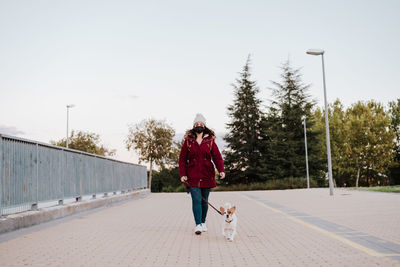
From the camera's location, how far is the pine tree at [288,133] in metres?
52.0

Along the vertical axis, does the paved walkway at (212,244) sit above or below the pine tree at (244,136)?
below

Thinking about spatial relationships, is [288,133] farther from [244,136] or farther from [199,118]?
[199,118]

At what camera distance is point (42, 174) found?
10.3 m

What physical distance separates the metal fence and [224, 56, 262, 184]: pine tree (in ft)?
123

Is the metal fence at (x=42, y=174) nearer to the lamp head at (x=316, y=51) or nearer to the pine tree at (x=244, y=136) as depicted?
the lamp head at (x=316, y=51)

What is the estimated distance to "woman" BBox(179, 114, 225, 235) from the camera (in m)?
7.50

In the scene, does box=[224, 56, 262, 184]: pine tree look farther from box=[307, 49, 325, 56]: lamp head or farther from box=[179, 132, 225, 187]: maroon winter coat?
box=[179, 132, 225, 187]: maroon winter coat

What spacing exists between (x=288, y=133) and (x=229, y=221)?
154ft

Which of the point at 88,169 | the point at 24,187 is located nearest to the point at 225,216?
the point at 24,187

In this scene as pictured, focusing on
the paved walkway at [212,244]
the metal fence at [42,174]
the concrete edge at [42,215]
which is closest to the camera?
the paved walkway at [212,244]

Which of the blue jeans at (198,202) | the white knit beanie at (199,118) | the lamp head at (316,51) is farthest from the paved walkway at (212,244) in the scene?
the lamp head at (316,51)

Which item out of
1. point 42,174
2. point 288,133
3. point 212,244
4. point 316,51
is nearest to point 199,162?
point 212,244

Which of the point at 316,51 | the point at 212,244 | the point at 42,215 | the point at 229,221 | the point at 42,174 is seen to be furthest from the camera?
the point at 316,51

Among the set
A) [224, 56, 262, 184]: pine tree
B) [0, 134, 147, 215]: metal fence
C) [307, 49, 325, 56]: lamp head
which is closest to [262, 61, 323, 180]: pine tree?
[224, 56, 262, 184]: pine tree
